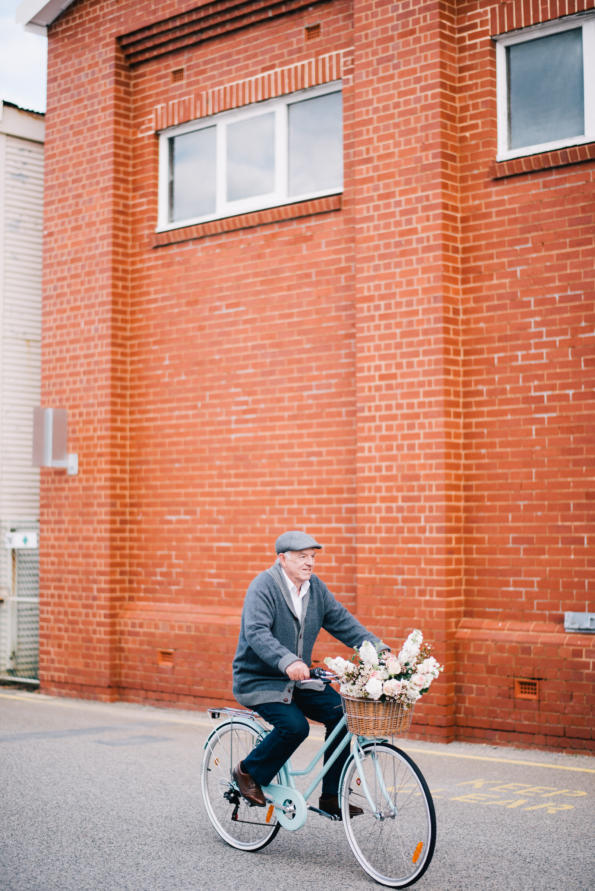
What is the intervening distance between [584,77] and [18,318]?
7.98m

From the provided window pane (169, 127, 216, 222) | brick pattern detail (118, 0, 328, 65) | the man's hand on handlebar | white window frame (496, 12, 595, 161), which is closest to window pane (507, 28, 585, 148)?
white window frame (496, 12, 595, 161)

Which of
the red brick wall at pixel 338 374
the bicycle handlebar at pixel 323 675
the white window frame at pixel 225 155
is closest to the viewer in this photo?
the bicycle handlebar at pixel 323 675

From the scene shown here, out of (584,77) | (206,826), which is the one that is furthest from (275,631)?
(584,77)

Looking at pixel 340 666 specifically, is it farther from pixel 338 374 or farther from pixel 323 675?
pixel 338 374

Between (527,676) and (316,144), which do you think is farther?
(316,144)

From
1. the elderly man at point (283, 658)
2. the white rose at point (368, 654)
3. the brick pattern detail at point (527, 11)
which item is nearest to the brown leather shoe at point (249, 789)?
the elderly man at point (283, 658)

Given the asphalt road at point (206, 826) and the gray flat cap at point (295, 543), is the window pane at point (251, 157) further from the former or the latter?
the gray flat cap at point (295, 543)

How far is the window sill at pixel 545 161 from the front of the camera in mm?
8820

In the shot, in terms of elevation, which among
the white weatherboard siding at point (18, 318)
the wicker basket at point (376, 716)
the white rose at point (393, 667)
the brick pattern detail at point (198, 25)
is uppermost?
the brick pattern detail at point (198, 25)

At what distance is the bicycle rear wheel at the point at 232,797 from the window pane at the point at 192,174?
695 centimetres

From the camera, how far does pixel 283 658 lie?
5648mm

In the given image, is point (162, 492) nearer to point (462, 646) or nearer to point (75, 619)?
point (75, 619)

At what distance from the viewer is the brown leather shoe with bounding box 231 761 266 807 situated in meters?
5.93

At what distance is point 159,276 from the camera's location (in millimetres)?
12117
